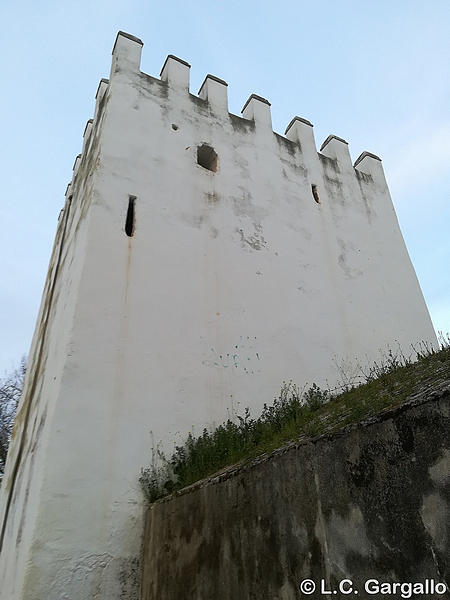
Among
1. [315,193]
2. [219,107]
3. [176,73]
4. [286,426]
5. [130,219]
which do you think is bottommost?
[286,426]

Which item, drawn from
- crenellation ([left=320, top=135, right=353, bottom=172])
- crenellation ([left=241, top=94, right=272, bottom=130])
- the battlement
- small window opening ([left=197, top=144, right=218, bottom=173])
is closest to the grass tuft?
small window opening ([left=197, top=144, right=218, bottom=173])

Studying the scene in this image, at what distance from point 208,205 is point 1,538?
6.03 m

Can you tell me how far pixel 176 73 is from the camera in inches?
353

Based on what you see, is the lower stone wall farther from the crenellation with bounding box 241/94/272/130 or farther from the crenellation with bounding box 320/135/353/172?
the crenellation with bounding box 320/135/353/172

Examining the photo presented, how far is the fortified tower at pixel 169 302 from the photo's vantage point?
15.4 ft

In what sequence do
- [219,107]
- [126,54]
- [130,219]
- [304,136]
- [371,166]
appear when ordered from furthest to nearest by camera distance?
1. [371,166]
2. [304,136]
3. [219,107]
4. [126,54]
5. [130,219]

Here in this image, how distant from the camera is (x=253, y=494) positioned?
126 inches

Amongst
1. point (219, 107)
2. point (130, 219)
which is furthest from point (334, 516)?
point (219, 107)

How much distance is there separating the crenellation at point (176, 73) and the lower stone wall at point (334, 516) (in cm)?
793

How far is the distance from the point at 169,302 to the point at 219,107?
5.08 metres

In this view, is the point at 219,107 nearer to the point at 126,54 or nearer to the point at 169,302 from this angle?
the point at 126,54

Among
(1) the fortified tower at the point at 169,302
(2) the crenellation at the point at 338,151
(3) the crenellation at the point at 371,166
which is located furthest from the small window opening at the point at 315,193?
(3) the crenellation at the point at 371,166

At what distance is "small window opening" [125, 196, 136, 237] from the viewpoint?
22.2 ft

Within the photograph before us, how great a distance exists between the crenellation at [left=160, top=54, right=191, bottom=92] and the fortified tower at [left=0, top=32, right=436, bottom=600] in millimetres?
45
